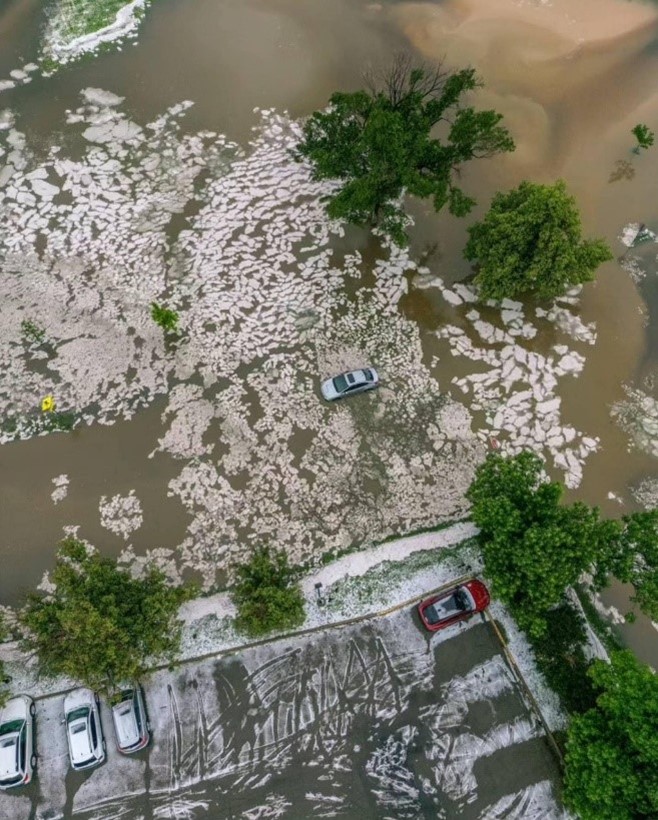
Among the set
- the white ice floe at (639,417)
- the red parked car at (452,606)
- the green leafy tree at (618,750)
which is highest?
the white ice floe at (639,417)

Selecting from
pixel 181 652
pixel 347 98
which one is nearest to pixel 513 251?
pixel 347 98

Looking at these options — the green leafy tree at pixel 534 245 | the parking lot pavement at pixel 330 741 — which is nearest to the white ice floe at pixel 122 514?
the parking lot pavement at pixel 330 741

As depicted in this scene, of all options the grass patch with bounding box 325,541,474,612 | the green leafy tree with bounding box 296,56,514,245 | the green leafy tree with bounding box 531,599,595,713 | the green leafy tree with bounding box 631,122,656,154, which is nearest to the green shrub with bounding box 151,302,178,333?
the green leafy tree with bounding box 296,56,514,245

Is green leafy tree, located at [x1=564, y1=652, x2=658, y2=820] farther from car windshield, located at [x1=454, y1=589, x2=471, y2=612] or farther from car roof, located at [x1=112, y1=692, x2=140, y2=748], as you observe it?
car roof, located at [x1=112, y1=692, x2=140, y2=748]

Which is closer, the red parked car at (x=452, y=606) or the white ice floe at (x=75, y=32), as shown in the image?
the red parked car at (x=452, y=606)

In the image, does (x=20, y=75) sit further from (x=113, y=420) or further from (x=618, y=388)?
(x=618, y=388)

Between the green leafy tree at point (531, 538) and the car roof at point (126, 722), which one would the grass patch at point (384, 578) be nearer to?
the green leafy tree at point (531, 538)

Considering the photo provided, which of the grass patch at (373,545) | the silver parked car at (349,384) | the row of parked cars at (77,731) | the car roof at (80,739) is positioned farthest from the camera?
the silver parked car at (349,384)
